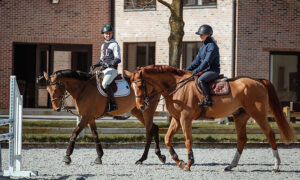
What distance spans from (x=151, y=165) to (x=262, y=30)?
1530 cm

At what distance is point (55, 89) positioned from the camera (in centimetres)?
1270

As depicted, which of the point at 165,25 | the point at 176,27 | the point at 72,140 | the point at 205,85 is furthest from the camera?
the point at 165,25

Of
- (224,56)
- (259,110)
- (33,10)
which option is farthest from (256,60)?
(259,110)

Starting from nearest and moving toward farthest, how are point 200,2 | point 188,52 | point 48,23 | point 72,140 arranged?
point 72,140, point 200,2, point 188,52, point 48,23

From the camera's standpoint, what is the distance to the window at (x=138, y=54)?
2852 cm

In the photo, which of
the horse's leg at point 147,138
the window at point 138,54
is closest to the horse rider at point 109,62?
the horse's leg at point 147,138

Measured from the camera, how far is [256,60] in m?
26.8

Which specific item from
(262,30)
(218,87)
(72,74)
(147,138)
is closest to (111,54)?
(72,74)

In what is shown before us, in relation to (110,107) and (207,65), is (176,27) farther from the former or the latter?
(207,65)

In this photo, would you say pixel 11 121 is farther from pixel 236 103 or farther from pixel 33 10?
pixel 33 10

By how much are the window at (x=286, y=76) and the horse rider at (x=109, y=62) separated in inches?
617

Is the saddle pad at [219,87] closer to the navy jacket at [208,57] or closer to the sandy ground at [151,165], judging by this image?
the navy jacket at [208,57]

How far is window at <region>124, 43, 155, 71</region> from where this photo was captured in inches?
1123

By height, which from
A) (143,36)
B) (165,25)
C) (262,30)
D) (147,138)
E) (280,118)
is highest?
(165,25)
